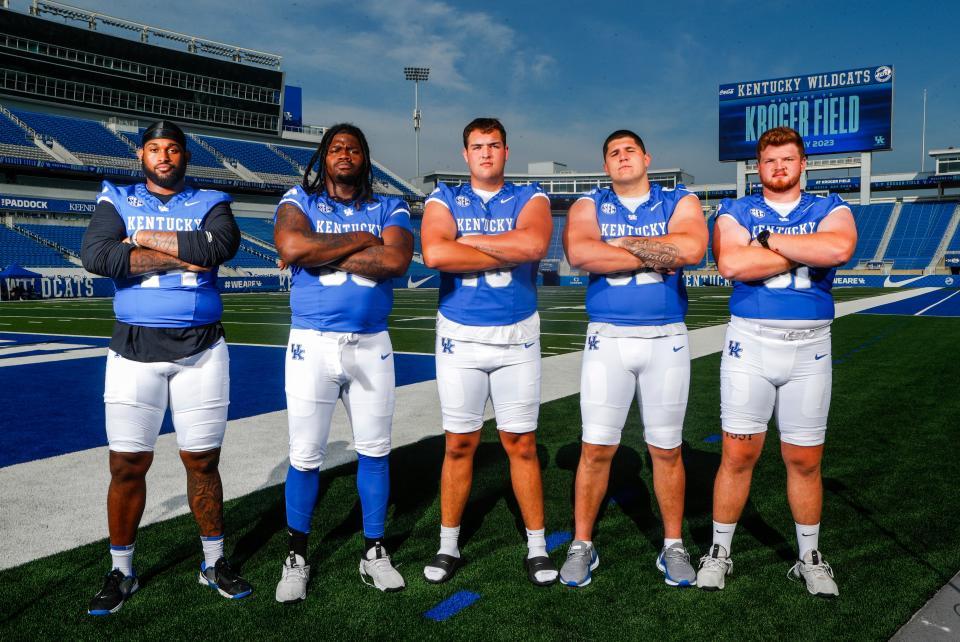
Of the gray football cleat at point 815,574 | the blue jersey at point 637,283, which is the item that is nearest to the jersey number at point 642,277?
the blue jersey at point 637,283

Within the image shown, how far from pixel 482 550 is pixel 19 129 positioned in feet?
144

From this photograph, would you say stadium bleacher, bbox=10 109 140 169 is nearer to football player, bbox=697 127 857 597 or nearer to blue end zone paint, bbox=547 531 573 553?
blue end zone paint, bbox=547 531 573 553

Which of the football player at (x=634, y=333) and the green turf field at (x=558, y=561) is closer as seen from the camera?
the green turf field at (x=558, y=561)

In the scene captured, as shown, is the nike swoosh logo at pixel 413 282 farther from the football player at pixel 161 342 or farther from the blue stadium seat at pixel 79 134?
the football player at pixel 161 342

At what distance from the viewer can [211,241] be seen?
2986 millimetres

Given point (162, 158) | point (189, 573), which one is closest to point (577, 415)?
point (189, 573)

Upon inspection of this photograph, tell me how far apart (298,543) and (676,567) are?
1677 millimetres

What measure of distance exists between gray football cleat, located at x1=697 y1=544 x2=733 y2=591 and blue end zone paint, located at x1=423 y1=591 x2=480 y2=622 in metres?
0.99

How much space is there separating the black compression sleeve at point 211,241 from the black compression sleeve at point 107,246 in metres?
0.23

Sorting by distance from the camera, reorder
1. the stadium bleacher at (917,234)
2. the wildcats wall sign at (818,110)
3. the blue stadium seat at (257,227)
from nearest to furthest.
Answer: the wildcats wall sign at (818,110)
the blue stadium seat at (257,227)
the stadium bleacher at (917,234)

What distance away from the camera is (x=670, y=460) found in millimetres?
3211

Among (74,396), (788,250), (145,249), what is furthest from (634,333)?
(74,396)

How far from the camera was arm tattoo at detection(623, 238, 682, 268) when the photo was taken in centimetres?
306

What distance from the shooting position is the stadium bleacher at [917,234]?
153 feet
